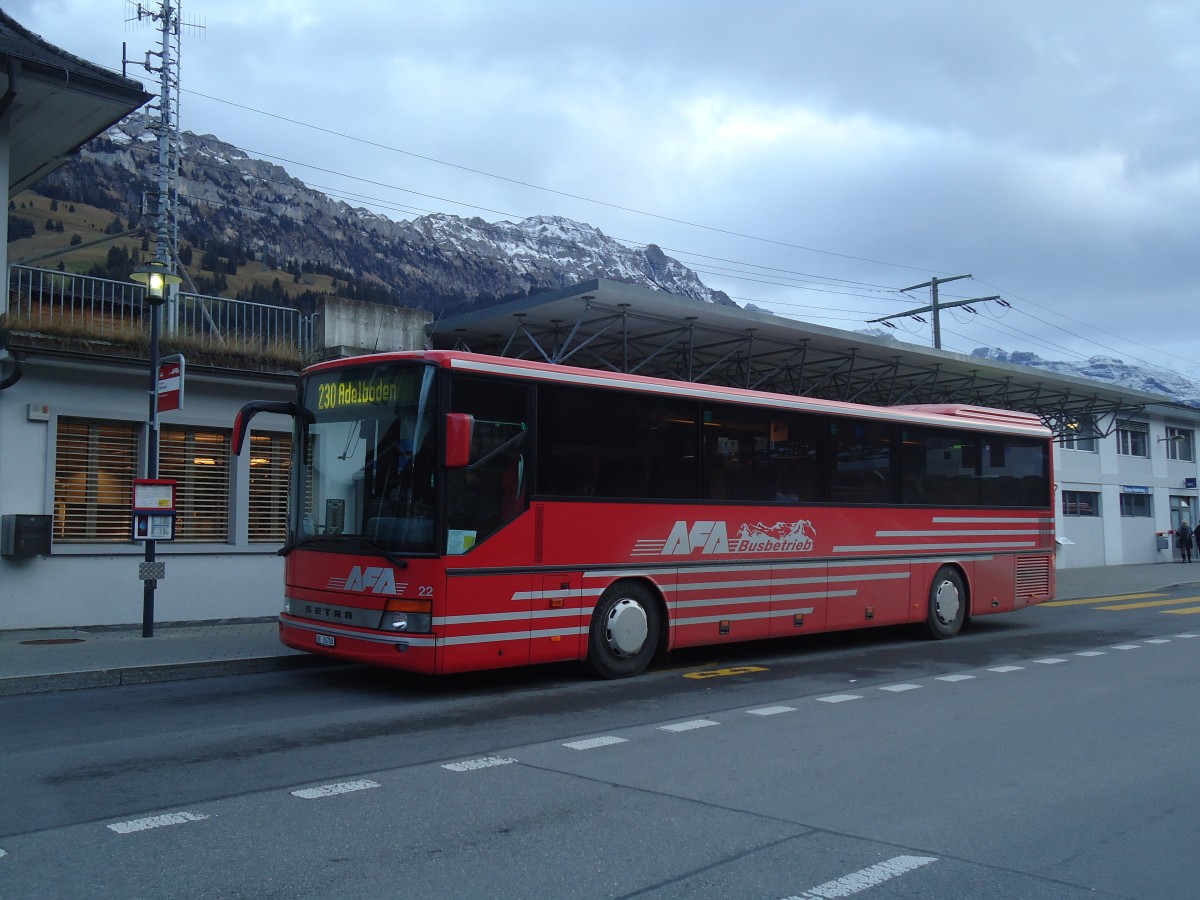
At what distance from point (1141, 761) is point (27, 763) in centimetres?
784

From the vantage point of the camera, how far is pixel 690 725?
859 cm

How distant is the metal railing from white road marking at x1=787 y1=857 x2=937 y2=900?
41.6 feet

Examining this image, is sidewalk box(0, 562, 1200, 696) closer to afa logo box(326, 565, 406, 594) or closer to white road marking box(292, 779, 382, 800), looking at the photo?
afa logo box(326, 565, 406, 594)

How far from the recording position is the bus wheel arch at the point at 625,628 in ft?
35.5

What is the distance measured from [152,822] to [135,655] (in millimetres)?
6474

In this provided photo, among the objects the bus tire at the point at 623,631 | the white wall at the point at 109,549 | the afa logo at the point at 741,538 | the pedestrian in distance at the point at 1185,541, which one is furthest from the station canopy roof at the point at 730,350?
the pedestrian in distance at the point at 1185,541

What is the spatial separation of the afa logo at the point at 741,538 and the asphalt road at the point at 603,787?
1495 mm

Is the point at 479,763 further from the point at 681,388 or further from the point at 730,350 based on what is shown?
the point at 730,350

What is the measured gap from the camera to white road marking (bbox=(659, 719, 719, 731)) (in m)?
8.43

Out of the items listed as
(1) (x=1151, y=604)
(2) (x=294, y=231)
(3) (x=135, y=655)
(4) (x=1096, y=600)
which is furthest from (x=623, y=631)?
(2) (x=294, y=231)

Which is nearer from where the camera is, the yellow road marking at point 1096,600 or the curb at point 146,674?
the curb at point 146,674

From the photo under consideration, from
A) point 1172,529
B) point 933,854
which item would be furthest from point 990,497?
point 1172,529

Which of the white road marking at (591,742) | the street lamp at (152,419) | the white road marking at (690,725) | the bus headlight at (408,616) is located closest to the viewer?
the white road marking at (591,742)

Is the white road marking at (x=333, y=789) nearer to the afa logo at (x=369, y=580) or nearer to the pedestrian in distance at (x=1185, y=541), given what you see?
the afa logo at (x=369, y=580)
